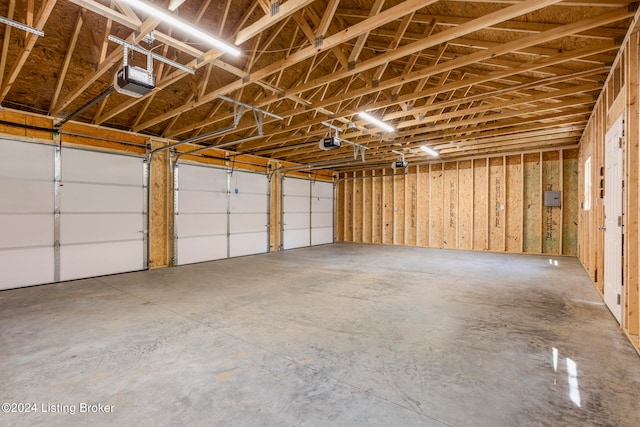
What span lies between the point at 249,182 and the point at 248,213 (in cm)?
105

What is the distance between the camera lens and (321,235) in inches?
521

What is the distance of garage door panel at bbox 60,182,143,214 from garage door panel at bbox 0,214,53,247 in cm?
41

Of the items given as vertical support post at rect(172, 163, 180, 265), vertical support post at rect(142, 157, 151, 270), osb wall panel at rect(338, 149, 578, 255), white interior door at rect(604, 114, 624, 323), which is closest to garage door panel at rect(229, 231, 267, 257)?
vertical support post at rect(172, 163, 180, 265)

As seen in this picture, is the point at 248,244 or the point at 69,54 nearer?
the point at 69,54

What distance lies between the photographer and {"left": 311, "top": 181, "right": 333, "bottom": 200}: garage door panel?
1285cm

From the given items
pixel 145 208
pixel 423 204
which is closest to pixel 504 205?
pixel 423 204

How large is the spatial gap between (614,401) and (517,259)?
755cm

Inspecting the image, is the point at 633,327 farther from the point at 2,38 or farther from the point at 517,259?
the point at 2,38

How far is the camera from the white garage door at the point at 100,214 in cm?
627

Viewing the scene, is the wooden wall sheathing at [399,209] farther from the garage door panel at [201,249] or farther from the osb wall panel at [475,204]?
the garage door panel at [201,249]

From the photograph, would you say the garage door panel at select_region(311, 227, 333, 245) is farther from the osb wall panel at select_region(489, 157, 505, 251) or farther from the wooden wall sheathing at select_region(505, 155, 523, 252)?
the wooden wall sheathing at select_region(505, 155, 523, 252)

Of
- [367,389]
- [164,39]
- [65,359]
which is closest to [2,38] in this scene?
[164,39]

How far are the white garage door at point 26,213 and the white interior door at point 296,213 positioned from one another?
6711 mm

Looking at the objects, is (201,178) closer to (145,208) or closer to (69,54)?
(145,208)
